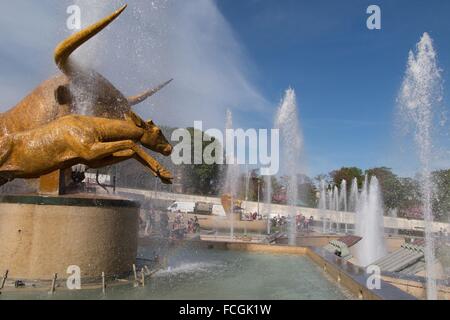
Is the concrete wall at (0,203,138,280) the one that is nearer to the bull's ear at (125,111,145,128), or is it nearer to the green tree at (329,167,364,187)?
the bull's ear at (125,111,145,128)

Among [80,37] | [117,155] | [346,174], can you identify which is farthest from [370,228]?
[346,174]

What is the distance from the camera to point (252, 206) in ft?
177

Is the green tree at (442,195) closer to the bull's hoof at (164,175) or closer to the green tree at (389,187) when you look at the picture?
the green tree at (389,187)

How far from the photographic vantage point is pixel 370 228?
28.5 m

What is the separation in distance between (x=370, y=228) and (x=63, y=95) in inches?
928

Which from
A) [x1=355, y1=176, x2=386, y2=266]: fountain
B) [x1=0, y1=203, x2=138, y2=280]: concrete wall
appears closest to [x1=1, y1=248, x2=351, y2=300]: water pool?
[x1=0, y1=203, x2=138, y2=280]: concrete wall

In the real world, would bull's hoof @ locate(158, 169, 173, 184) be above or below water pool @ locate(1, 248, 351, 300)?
above

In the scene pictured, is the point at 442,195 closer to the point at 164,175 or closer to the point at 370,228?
the point at 370,228

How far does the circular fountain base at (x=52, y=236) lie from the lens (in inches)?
350

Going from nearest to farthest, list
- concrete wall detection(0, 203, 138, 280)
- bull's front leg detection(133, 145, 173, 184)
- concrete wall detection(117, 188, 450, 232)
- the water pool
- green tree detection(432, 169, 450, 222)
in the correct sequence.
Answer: the water pool → concrete wall detection(0, 203, 138, 280) → bull's front leg detection(133, 145, 173, 184) → concrete wall detection(117, 188, 450, 232) → green tree detection(432, 169, 450, 222)

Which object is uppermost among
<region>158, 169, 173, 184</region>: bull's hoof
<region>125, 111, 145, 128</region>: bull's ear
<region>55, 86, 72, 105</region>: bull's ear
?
<region>55, 86, 72, 105</region>: bull's ear

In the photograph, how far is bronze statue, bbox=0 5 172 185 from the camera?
9289 mm

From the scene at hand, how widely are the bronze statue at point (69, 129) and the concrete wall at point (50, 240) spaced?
1.03 metres

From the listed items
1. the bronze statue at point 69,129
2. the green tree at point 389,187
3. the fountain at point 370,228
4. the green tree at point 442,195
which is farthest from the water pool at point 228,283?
the green tree at point 389,187
